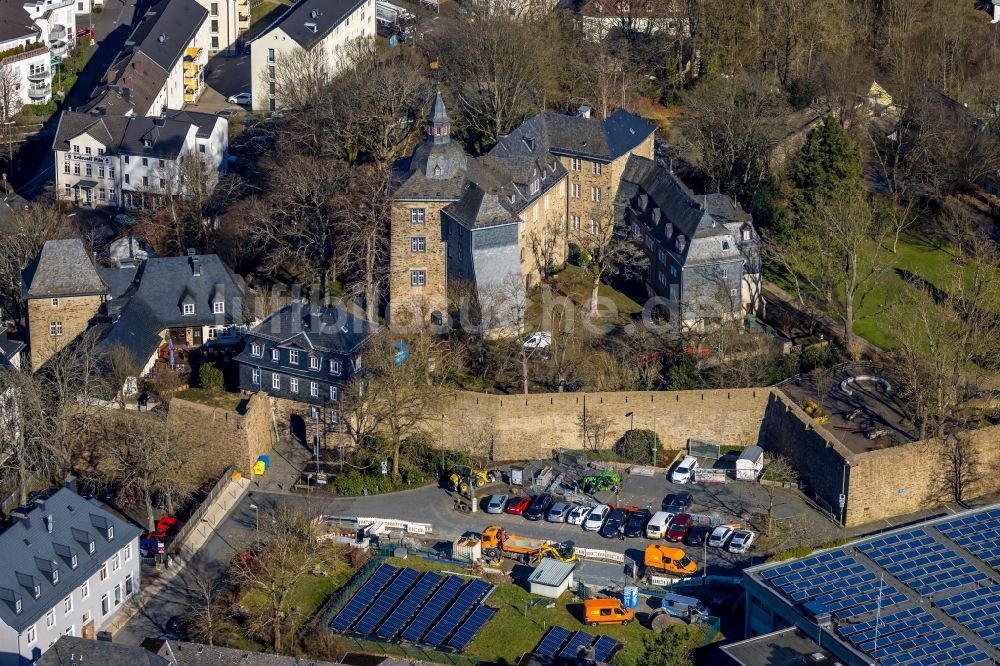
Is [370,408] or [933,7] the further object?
[933,7]

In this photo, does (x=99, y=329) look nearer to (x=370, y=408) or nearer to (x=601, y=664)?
(x=370, y=408)

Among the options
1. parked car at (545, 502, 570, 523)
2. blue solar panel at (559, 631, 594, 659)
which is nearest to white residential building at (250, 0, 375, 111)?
parked car at (545, 502, 570, 523)

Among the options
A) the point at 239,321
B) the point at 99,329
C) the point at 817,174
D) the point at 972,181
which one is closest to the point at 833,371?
the point at 817,174

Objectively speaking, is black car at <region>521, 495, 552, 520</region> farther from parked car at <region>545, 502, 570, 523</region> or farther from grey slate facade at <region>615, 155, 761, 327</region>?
grey slate facade at <region>615, 155, 761, 327</region>

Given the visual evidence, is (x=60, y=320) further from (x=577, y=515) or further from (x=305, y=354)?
(x=577, y=515)

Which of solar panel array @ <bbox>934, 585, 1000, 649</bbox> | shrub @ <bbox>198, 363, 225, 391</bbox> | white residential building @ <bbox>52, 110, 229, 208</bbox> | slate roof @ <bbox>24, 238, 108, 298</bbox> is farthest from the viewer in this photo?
white residential building @ <bbox>52, 110, 229, 208</bbox>

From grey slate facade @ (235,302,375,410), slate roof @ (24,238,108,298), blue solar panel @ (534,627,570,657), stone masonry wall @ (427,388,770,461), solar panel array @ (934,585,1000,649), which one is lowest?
blue solar panel @ (534,627,570,657)
